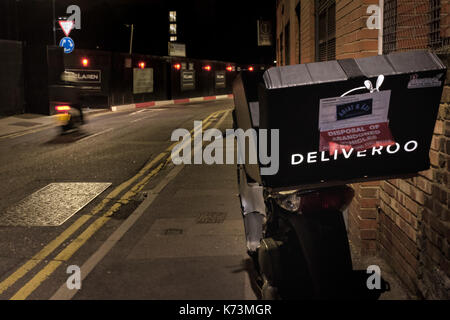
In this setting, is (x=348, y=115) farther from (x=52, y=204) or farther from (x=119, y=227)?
(x=52, y=204)

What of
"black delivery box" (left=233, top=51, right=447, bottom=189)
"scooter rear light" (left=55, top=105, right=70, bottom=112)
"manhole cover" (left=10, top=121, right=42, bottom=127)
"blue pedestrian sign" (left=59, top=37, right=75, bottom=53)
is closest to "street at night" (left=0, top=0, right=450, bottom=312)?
"black delivery box" (left=233, top=51, right=447, bottom=189)

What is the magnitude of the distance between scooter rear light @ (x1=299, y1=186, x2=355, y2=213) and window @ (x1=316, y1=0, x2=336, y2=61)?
4760 mm

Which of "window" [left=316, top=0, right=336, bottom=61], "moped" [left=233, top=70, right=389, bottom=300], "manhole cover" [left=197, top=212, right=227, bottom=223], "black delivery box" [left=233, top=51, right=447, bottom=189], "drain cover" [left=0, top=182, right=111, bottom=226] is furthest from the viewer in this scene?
"window" [left=316, top=0, right=336, bottom=61]

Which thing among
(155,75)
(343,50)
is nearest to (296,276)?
(343,50)

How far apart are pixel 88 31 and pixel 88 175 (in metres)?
57.9

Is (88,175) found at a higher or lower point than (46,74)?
lower

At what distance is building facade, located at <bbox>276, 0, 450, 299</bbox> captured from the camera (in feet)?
11.7

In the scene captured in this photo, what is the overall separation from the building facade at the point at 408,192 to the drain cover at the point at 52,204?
14.2 feet

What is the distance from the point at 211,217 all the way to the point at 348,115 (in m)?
4.11

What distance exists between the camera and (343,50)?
18.9ft

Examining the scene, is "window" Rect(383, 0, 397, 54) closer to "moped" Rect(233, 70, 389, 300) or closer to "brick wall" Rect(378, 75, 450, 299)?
"brick wall" Rect(378, 75, 450, 299)

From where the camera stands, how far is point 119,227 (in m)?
6.56

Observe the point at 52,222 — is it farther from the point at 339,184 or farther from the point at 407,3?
the point at 407,3

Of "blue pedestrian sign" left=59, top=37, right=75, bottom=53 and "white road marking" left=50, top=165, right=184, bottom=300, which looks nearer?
"white road marking" left=50, top=165, right=184, bottom=300
